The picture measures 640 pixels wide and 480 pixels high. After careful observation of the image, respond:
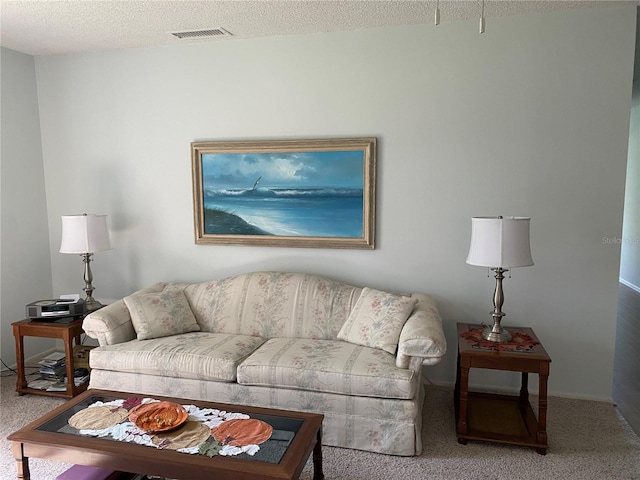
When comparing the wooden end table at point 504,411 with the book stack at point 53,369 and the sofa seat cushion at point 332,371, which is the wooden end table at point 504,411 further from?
the book stack at point 53,369

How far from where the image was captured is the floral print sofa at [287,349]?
2.60 metres

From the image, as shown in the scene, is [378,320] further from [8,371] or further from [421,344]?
[8,371]

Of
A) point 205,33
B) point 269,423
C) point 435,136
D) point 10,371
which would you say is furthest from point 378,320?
point 10,371

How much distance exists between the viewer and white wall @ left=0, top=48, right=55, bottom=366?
379 centimetres

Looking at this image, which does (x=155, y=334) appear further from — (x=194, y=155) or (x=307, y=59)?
(x=307, y=59)

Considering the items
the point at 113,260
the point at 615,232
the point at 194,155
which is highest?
the point at 194,155

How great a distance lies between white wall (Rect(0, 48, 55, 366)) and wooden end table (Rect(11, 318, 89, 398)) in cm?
57

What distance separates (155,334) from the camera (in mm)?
3234

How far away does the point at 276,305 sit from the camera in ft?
11.1

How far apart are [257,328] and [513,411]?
1.79m

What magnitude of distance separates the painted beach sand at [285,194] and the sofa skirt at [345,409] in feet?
4.14

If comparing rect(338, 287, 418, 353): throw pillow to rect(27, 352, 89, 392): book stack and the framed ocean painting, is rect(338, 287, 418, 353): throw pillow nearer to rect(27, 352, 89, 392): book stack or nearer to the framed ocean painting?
the framed ocean painting

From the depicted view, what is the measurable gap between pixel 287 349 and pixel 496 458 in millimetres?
1332

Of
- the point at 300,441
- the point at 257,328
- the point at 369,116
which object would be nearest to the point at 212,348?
the point at 257,328
